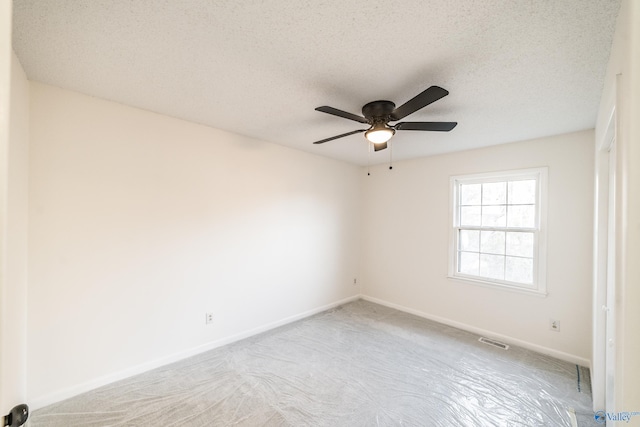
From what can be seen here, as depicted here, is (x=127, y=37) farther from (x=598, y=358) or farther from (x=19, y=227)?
(x=598, y=358)

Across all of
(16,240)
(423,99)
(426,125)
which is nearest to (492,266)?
(426,125)

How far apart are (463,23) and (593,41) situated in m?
0.75

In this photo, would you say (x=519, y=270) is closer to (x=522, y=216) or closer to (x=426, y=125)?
(x=522, y=216)

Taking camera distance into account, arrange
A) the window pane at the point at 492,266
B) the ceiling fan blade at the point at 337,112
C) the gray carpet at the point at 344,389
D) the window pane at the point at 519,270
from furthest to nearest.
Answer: the window pane at the point at 492,266 → the window pane at the point at 519,270 → the gray carpet at the point at 344,389 → the ceiling fan blade at the point at 337,112

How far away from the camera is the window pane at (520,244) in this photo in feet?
10.3

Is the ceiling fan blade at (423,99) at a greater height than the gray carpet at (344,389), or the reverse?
the ceiling fan blade at (423,99)

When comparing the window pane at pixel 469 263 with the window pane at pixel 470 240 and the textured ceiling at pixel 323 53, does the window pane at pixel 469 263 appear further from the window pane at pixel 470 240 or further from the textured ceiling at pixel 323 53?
the textured ceiling at pixel 323 53

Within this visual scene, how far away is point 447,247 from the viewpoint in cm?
369

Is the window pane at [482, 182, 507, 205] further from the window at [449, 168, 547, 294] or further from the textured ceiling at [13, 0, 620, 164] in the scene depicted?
the textured ceiling at [13, 0, 620, 164]

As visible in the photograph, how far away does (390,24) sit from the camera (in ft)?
4.37

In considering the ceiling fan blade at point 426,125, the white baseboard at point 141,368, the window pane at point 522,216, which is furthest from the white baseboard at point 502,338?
the ceiling fan blade at point 426,125

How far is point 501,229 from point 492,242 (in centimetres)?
21

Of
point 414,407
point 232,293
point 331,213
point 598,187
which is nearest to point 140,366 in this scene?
point 232,293

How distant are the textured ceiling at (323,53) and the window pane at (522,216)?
108 centimetres
